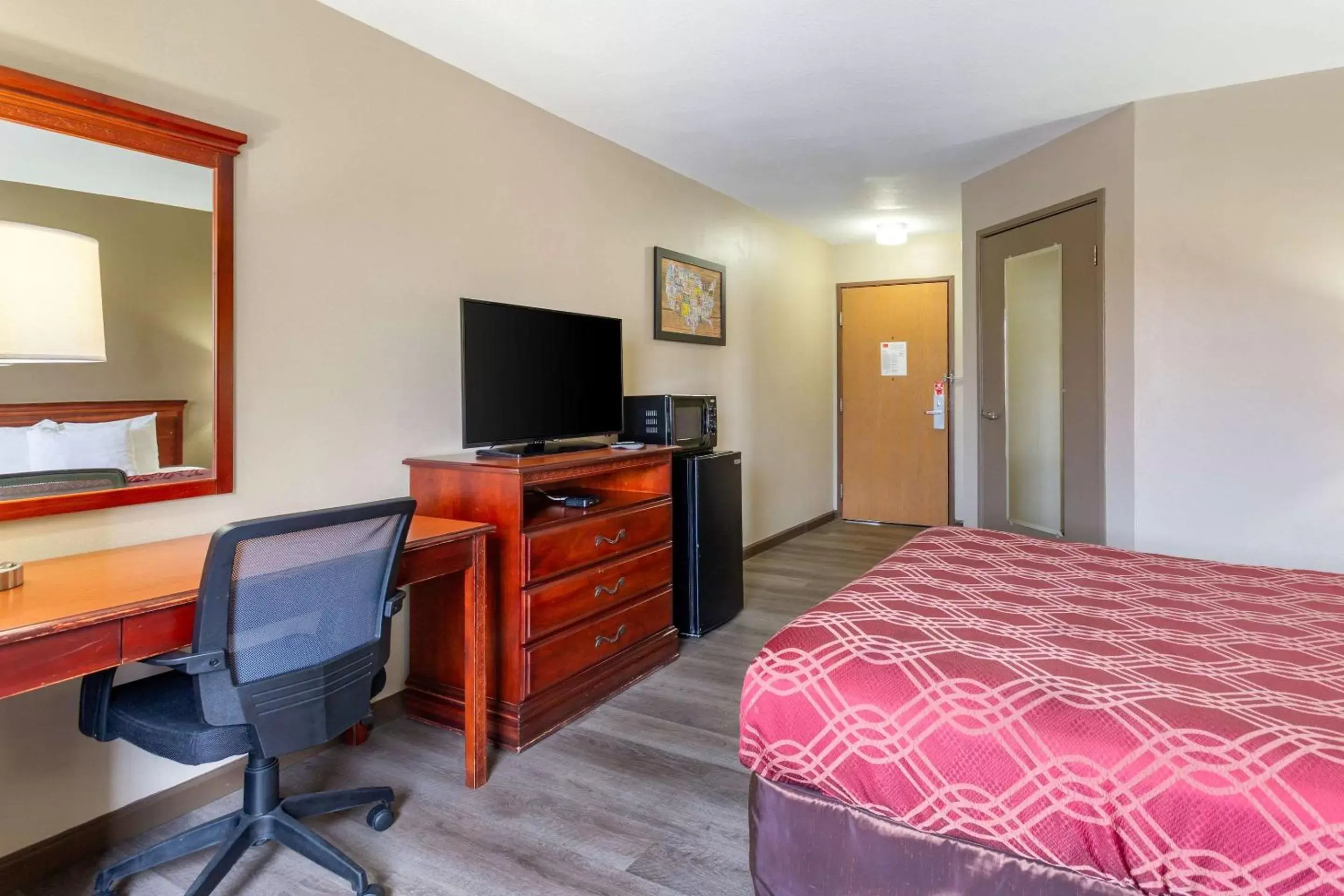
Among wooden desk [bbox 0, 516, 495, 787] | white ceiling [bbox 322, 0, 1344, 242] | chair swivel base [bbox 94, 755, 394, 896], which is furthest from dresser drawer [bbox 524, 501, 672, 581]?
white ceiling [bbox 322, 0, 1344, 242]

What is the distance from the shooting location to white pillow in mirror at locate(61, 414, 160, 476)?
6.36 ft

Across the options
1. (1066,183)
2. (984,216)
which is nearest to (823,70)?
(1066,183)

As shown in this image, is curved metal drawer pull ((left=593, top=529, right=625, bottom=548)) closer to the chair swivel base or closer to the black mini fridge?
the black mini fridge

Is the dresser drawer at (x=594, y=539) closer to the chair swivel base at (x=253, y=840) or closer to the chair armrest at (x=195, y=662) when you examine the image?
the chair swivel base at (x=253, y=840)

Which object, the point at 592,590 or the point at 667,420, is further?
the point at 667,420

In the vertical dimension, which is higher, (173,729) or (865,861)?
(173,729)

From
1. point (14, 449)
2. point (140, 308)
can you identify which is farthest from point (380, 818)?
point (140, 308)

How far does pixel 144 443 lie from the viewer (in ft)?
6.44

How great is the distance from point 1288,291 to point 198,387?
4.20 metres

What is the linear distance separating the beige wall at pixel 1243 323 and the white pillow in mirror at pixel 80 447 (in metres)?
3.97

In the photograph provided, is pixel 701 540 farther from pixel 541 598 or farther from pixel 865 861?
pixel 865 861

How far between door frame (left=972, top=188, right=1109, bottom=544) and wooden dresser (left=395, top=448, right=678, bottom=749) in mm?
2293

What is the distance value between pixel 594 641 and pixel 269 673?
1.36 metres

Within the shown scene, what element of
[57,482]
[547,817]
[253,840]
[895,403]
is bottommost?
[547,817]
